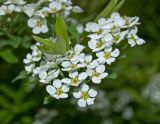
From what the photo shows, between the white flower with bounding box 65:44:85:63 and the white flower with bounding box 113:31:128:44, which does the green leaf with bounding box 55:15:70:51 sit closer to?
the white flower with bounding box 65:44:85:63

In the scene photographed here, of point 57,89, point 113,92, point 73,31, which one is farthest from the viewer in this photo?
point 113,92

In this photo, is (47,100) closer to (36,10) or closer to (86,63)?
(86,63)

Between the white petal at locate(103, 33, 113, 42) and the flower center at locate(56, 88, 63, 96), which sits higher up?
the white petal at locate(103, 33, 113, 42)

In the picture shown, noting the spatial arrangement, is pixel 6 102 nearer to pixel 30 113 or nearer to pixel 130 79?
pixel 30 113

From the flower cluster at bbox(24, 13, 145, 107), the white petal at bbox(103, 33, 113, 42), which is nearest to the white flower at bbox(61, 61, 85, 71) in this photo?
the flower cluster at bbox(24, 13, 145, 107)

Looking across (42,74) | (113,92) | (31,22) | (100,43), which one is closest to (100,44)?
(100,43)

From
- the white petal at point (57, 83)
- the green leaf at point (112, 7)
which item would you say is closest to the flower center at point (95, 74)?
the white petal at point (57, 83)
